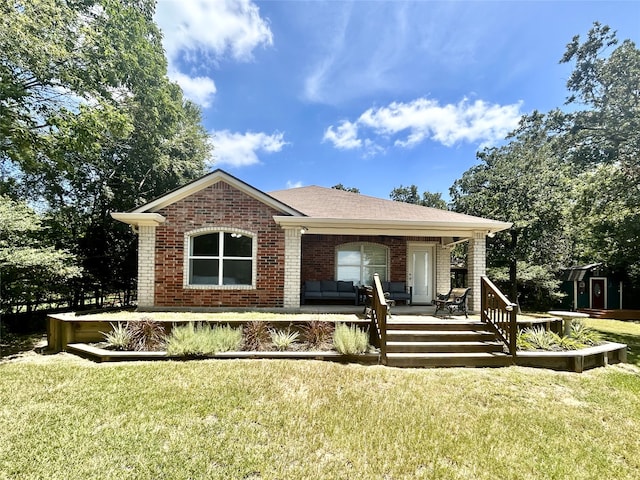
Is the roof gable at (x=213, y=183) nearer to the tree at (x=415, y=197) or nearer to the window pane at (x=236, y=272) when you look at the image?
the window pane at (x=236, y=272)

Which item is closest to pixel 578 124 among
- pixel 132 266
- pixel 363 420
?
pixel 363 420

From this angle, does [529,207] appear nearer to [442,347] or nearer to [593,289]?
[593,289]

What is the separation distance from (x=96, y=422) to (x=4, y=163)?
13.5 m

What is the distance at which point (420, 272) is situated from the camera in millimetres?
12344

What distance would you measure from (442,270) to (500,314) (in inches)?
217

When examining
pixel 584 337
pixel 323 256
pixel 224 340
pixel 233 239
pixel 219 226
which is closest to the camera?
pixel 224 340

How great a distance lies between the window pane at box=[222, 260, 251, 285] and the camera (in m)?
9.75

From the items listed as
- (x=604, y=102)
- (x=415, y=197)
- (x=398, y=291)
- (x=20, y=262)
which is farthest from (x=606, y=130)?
(x=415, y=197)

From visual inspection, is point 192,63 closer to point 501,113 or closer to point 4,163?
point 4,163

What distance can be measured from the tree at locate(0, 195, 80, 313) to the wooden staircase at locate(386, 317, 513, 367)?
29.3 feet

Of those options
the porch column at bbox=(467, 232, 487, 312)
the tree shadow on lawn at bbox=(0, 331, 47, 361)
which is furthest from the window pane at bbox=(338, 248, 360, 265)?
the tree shadow on lawn at bbox=(0, 331, 47, 361)

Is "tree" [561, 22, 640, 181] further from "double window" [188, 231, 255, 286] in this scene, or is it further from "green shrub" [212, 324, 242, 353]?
"green shrub" [212, 324, 242, 353]

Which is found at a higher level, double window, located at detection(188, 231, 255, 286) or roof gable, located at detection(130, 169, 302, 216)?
roof gable, located at detection(130, 169, 302, 216)

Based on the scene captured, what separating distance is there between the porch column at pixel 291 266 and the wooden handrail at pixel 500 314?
5.15 m
